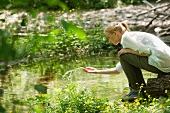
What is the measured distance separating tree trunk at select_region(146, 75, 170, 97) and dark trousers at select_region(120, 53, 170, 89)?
0.28 feet

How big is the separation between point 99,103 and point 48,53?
530cm

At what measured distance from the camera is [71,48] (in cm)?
984

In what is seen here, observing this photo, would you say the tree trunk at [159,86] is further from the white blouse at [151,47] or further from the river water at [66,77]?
the river water at [66,77]

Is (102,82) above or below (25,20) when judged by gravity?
below

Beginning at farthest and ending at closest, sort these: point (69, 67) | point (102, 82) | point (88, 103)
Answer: point (69, 67), point (102, 82), point (88, 103)

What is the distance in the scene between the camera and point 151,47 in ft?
16.2

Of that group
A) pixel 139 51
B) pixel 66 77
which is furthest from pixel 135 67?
pixel 66 77

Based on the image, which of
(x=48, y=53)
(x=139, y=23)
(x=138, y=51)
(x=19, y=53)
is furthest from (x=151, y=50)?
(x=139, y=23)

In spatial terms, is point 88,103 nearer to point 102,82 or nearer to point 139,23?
point 102,82

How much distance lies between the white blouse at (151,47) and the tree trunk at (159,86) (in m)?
0.11

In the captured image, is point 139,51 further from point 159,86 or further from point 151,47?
point 159,86

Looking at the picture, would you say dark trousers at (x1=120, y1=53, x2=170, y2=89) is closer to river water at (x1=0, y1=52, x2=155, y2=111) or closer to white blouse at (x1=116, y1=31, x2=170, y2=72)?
white blouse at (x1=116, y1=31, x2=170, y2=72)

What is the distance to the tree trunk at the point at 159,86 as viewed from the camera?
496 cm

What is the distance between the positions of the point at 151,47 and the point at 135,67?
350 mm
